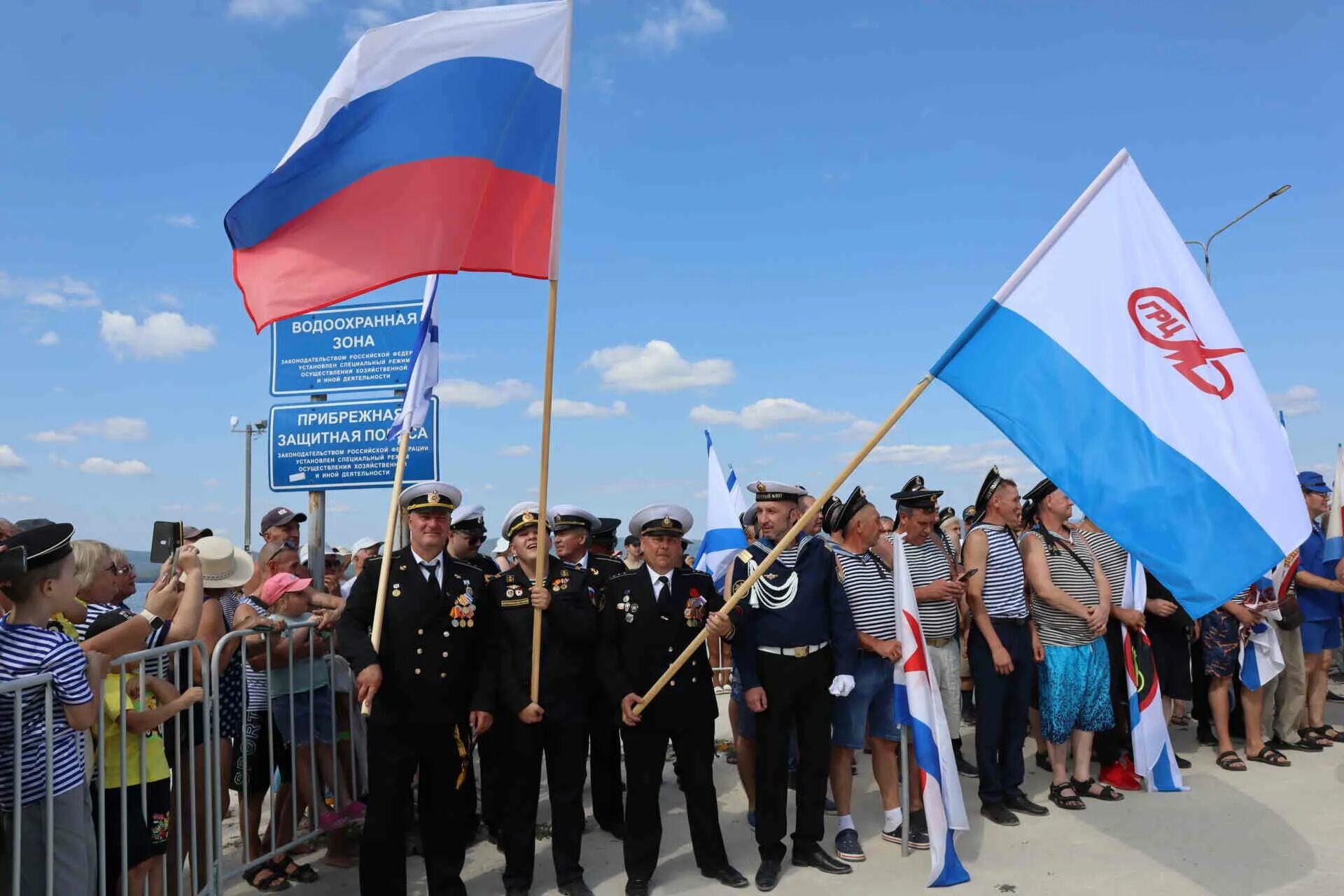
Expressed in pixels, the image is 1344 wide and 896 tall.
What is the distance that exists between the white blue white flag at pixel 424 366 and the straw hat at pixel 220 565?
51.8 inches

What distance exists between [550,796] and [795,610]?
169 cm

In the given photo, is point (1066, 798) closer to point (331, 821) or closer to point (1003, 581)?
point (1003, 581)

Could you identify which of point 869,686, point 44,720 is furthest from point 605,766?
point 44,720

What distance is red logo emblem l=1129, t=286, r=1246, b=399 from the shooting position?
13.3 ft

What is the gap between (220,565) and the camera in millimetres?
4809

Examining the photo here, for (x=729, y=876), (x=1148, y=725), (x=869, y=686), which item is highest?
(x=869, y=686)

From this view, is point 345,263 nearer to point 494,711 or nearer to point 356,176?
point 356,176

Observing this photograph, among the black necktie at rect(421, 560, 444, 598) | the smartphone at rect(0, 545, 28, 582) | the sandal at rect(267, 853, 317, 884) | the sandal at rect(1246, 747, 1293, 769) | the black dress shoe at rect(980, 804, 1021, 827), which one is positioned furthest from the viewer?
the sandal at rect(1246, 747, 1293, 769)

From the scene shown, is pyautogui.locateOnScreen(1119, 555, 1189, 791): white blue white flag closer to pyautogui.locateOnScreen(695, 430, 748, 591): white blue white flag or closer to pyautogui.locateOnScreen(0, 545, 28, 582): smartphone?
pyautogui.locateOnScreen(695, 430, 748, 591): white blue white flag

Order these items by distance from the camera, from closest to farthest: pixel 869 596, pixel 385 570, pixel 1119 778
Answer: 1. pixel 385 570
2. pixel 869 596
3. pixel 1119 778

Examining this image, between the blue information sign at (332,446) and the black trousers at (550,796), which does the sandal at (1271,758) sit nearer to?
the black trousers at (550,796)

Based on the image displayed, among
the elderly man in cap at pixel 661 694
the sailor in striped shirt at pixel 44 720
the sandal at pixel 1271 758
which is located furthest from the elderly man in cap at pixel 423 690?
the sandal at pixel 1271 758

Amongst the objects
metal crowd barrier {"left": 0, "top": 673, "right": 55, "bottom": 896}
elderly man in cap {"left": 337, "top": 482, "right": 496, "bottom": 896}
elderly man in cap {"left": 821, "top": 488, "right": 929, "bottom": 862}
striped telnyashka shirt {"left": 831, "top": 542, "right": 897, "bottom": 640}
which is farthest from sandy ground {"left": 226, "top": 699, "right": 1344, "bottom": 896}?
metal crowd barrier {"left": 0, "top": 673, "right": 55, "bottom": 896}

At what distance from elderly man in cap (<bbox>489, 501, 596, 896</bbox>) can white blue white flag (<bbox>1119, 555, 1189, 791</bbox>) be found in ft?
12.2
